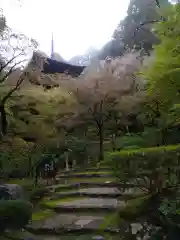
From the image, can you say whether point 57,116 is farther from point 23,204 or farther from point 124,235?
point 124,235

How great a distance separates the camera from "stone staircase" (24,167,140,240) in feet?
19.5

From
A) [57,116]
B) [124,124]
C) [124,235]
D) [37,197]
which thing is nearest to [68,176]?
[37,197]

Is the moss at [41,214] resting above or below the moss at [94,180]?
below

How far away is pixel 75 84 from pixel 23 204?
8418 millimetres

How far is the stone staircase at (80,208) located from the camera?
596cm

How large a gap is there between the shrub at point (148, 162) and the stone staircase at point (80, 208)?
1.31 metres

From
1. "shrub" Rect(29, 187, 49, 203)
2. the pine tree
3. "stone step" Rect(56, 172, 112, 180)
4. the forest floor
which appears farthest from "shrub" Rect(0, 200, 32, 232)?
the pine tree

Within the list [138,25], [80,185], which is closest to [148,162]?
[80,185]

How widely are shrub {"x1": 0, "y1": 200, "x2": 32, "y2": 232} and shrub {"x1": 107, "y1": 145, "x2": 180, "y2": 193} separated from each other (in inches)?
86.5

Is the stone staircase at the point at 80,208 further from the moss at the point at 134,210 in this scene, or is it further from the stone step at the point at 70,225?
the moss at the point at 134,210

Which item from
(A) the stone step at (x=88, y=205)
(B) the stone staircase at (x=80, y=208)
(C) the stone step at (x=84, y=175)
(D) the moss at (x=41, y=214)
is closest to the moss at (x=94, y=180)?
(B) the stone staircase at (x=80, y=208)

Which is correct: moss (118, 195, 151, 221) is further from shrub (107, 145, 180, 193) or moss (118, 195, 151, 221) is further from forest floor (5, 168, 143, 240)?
forest floor (5, 168, 143, 240)

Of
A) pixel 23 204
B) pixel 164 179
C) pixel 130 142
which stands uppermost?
pixel 130 142

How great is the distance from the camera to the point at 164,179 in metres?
4.89
